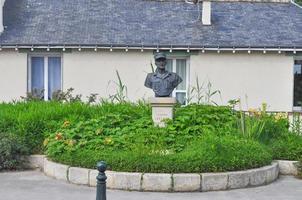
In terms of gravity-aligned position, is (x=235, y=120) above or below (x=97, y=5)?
below

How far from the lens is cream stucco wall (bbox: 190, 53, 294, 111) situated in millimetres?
20469

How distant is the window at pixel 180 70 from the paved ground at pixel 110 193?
9.59 metres

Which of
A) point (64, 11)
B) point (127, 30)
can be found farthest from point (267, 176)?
point (64, 11)

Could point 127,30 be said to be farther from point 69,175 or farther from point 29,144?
point 69,175

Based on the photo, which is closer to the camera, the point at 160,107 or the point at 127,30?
the point at 160,107

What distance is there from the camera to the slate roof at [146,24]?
66.7 feet

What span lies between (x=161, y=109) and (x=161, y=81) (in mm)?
604

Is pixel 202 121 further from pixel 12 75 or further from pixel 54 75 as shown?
pixel 12 75

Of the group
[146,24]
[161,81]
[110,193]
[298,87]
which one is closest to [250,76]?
[298,87]

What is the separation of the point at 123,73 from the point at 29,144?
26.1 feet

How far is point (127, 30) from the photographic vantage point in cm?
2108

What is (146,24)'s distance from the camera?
2162 cm

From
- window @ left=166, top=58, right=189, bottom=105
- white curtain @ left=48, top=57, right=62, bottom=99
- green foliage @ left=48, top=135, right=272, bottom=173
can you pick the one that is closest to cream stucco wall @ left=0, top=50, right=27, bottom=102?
white curtain @ left=48, top=57, right=62, bottom=99

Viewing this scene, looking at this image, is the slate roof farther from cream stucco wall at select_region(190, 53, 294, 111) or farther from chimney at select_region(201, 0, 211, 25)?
cream stucco wall at select_region(190, 53, 294, 111)
